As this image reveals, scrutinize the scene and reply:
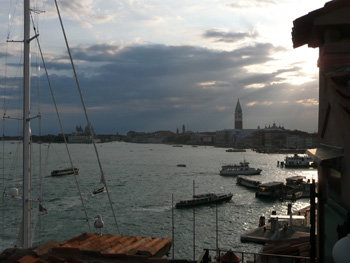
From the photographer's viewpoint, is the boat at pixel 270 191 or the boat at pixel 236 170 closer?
the boat at pixel 270 191

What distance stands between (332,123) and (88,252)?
548cm

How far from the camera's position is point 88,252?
23.4 feet

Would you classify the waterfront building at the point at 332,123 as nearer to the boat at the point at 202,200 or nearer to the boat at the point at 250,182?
the boat at the point at 202,200

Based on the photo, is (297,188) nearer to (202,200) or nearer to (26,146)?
(202,200)

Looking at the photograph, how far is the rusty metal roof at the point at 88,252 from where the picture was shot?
6938mm

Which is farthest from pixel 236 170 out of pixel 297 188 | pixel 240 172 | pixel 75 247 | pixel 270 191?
pixel 75 247

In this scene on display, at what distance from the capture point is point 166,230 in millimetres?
26938

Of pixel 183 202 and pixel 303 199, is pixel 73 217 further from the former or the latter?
pixel 303 199

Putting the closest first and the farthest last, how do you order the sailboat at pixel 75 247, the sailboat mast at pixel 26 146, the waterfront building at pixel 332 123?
the waterfront building at pixel 332 123 < the sailboat at pixel 75 247 < the sailboat mast at pixel 26 146

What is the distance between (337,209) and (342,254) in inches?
66.2

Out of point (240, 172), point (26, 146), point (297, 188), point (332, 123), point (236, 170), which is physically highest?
point (332, 123)

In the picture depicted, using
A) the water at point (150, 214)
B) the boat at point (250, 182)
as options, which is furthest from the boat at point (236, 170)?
the water at point (150, 214)

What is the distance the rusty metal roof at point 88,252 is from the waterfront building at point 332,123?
13.0ft

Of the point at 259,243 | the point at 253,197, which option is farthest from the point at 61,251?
the point at 253,197
